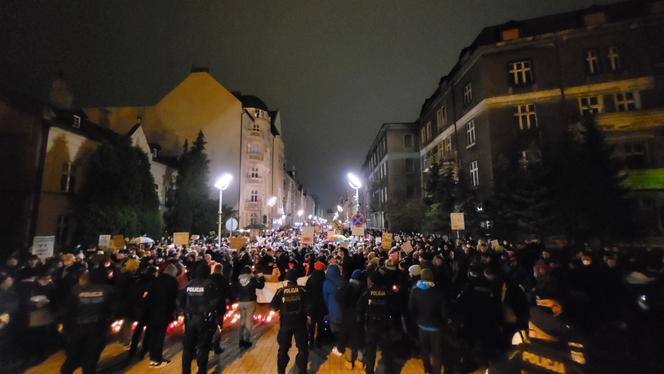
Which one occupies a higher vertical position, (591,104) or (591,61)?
(591,61)

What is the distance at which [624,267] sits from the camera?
9102 mm

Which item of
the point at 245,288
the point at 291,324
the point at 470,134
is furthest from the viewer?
the point at 470,134

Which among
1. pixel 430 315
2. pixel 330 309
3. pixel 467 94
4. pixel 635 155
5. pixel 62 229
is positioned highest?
pixel 467 94

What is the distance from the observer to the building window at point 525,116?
915 inches

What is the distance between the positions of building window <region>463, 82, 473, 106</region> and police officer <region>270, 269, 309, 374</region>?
84.0 feet

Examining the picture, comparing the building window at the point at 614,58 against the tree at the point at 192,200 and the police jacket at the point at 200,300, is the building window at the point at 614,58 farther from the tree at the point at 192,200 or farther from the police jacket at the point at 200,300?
the tree at the point at 192,200

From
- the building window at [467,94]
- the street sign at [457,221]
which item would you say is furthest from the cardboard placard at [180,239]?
the building window at [467,94]

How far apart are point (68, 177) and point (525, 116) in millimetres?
32720

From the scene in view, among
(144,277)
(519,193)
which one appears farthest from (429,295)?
(519,193)

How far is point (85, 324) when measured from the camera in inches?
216

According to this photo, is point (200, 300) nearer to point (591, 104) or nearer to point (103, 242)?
point (103, 242)

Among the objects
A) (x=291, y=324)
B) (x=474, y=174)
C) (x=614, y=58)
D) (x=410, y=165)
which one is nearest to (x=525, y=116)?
(x=474, y=174)

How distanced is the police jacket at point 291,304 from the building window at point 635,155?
85.1 feet

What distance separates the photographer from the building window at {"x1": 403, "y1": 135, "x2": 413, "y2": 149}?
44.1 meters
